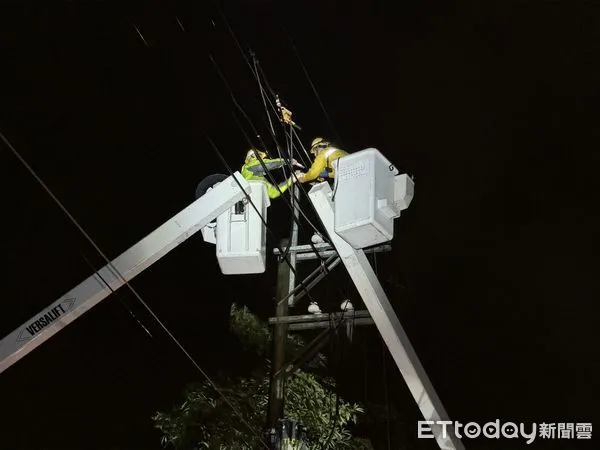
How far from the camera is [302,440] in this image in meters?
6.01

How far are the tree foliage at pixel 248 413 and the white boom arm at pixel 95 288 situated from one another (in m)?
4.43

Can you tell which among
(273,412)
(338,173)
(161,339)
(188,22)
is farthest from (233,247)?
(161,339)

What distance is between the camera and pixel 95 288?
477 cm

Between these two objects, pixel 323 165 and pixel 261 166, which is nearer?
pixel 261 166

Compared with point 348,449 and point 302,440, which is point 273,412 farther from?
point 348,449

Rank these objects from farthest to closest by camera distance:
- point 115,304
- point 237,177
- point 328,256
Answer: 1. point 115,304
2. point 328,256
3. point 237,177

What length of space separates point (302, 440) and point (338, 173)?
7.42 feet

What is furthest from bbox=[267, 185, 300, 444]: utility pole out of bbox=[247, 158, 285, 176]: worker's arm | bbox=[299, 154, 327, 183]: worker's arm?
bbox=[247, 158, 285, 176]: worker's arm

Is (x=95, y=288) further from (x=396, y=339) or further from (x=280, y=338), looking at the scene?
(x=396, y=339)

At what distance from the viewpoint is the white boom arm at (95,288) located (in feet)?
15.4

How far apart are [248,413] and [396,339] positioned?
176 inches

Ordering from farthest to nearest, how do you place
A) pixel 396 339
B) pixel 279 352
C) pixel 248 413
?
pixel 248 413 → pixel 279 352 → pixel 396 339

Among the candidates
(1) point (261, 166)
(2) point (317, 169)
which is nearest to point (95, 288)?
(1) point (261, 166)

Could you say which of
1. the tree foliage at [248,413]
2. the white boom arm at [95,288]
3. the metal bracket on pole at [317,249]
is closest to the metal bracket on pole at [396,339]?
the white boom arm at [95,288]
